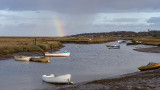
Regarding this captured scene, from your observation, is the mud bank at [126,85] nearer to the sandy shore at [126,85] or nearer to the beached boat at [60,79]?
the sandy shore at [126,85]

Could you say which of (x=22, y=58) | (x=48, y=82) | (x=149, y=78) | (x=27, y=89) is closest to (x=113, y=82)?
(x=149, y=78)

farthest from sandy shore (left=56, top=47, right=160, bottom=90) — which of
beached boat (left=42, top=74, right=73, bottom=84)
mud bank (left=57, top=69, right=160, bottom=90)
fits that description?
beached boat (left=42, top=74, right=73, bottom=84)

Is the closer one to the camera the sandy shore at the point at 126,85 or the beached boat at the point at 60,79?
the sandy shore at the point at 126,85

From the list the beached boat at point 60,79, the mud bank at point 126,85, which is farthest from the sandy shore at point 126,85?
the beached boat at point 60,79

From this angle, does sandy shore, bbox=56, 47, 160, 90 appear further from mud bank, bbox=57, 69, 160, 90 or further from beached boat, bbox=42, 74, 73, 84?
beached boat, bbox=42, 74, 73, 84

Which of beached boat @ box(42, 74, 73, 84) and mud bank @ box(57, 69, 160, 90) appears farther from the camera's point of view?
beached boat @ box(42, 74, 73, 84)

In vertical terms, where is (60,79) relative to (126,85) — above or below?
above

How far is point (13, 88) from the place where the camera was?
1870 cm

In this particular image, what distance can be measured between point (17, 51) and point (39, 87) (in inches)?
1196

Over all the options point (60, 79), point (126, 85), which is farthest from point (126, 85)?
point (60, 79)

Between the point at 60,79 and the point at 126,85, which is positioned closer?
the point at 126,85

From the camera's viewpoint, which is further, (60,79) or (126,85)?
(60,79)

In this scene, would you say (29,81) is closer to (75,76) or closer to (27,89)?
(27,89)

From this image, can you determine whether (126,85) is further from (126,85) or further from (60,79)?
(60,79)
